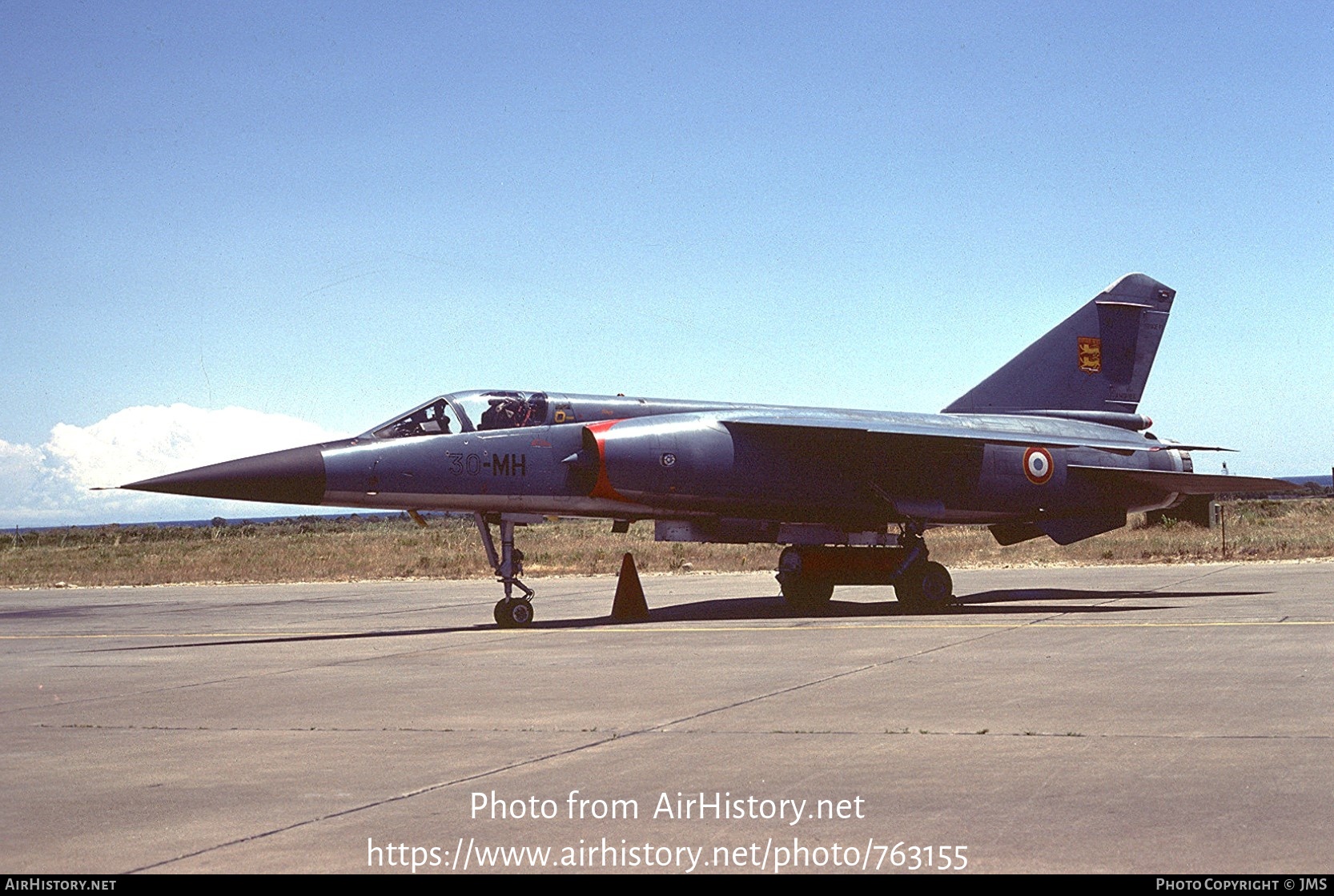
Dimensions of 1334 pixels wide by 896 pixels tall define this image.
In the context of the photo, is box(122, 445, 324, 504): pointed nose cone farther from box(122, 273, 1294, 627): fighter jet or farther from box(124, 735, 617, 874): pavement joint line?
box(124, 735, 617, 874): pavement joint line

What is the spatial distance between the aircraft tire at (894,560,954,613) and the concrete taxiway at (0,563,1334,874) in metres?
2.55

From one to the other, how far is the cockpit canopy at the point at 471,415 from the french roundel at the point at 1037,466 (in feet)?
24.0

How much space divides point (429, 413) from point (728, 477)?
413 cm

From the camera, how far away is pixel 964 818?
5.38 meters

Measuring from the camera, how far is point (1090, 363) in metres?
21.5

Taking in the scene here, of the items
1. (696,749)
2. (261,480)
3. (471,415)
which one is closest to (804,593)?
(471,415)

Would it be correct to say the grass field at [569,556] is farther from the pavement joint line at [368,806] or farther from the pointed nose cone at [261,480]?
the pavement joint line at [368,806]

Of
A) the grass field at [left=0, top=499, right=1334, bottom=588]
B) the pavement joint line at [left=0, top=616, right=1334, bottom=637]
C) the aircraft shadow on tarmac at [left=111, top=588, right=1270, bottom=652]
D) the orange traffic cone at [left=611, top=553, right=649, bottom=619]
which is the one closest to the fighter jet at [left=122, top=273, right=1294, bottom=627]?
the aircraft shadow on tarmac at [left=111, top=588, right=1270, bottom=652]

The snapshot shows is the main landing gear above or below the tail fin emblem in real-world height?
below

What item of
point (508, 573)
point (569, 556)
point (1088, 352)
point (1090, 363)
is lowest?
point (569, 556)

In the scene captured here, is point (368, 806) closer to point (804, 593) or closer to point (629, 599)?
point (629, 599)

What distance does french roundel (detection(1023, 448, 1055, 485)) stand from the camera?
62.9ft

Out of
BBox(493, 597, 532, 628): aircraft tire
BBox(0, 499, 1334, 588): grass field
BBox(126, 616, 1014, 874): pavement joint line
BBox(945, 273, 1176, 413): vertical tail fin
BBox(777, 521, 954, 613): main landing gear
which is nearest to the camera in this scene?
BBox(126, 616, 1014, 874): pavement joint line

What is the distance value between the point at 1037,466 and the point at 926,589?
2.92 meters
